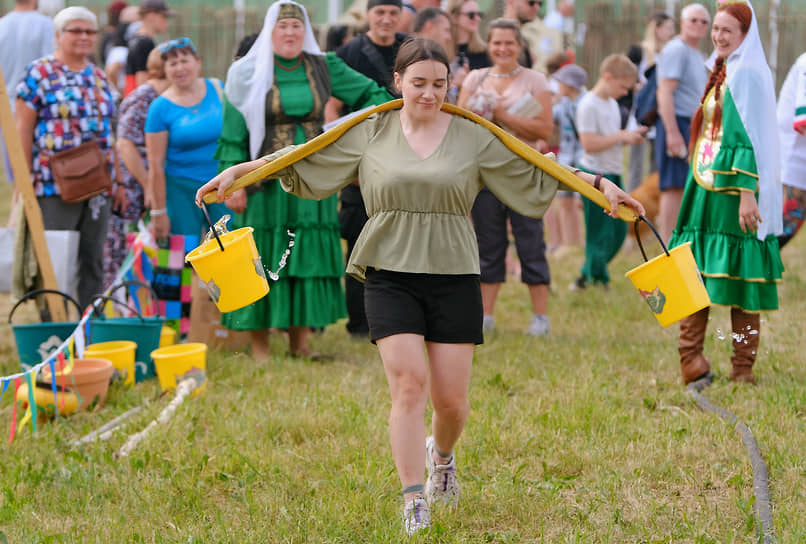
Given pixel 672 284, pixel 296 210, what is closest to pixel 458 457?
pixel 672 284

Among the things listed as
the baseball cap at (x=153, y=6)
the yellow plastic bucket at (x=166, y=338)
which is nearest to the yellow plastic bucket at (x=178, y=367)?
the yellow plastic bucket at (x=166, y=338)

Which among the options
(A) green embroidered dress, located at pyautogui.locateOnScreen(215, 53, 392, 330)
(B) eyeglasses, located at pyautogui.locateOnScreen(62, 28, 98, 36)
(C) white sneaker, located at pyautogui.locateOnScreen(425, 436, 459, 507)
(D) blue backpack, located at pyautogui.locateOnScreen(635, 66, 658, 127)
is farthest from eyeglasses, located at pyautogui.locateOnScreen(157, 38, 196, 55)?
(D) blue backpack, located at pyautogui.locateOnScreen(635, 66, 658, 127)

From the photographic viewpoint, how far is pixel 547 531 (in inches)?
147

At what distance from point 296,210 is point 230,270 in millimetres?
2741

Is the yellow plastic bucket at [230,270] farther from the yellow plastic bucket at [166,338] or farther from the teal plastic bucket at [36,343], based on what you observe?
the yellow plastic bucket at [166,338]

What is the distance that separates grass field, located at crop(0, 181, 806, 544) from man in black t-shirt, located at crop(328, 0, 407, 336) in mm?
1183

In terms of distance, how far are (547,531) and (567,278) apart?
5.82m

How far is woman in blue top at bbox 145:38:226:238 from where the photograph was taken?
6527 millimetres

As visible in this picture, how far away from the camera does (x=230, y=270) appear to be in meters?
3.55

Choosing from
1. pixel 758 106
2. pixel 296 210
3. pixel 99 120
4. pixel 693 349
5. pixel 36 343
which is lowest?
pixel 36 343

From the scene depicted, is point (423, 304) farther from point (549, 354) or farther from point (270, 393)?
point (549, 354)

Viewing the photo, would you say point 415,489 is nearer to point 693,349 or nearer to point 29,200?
point 693,349

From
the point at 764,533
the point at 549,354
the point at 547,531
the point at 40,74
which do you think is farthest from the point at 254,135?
the point at 764,533

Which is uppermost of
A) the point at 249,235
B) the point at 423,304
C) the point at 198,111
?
the point at 198,111
